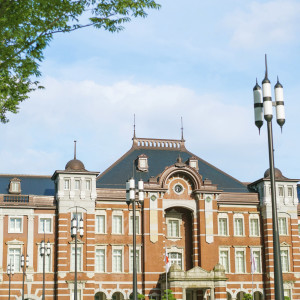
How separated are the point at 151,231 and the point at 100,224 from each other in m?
4.51

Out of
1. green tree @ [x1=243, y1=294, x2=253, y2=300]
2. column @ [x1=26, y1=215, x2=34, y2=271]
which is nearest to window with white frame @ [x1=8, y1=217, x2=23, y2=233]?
column @ [x1=26, y1=215, x2=34, y2=271]

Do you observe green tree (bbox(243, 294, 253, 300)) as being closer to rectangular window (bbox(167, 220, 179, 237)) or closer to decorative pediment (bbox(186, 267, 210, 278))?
decorative pediment (bbox(186, 267, 210, 278))

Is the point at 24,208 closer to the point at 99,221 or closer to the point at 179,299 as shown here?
the point at 99,221

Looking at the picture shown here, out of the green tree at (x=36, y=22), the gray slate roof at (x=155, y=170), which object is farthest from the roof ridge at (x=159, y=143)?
the green tree at (x=36, y=22)

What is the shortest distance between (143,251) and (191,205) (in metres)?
6.06

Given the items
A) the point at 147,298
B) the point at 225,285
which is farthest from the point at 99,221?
the point at 225,285

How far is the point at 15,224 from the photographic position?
51.0 m

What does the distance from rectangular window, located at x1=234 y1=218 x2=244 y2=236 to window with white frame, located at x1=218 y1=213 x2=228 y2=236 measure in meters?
0.91

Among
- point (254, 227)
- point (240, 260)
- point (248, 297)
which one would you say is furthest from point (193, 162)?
point (248, 297)

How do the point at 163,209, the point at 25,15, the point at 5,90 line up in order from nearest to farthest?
the point at 25,15 → the point at 5,90 → the point at 163,209

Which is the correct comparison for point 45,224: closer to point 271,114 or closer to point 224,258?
point 224,258

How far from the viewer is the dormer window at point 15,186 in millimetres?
52969

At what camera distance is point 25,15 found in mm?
16062

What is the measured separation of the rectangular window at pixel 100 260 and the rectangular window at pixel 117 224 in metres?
2.06
